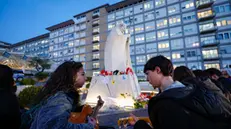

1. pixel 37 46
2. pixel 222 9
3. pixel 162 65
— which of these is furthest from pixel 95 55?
pixel 162 65

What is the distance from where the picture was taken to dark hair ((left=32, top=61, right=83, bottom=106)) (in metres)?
1.42

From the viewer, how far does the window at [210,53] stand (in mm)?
24466

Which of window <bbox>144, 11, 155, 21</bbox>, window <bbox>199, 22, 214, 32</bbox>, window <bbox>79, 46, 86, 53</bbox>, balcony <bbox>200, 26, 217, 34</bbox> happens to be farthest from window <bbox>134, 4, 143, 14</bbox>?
window <bbox>79, 46, 86, 53</bbox>

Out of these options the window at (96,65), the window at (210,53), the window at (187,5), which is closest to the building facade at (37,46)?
the window at (96,65)

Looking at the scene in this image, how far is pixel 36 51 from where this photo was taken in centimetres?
5391

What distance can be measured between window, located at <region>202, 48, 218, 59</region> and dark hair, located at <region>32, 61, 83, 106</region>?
29.5 metres

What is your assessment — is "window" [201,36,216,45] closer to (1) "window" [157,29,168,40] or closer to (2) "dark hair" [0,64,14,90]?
(1) "window" [157,29,168,40]

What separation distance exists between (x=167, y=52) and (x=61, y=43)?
3649cm

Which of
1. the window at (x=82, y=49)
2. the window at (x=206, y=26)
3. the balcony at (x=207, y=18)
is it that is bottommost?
the window at (x=82, y=49)

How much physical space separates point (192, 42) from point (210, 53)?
3848mm

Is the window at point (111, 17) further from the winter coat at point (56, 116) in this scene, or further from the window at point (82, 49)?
the winter coat at point (56, 116)

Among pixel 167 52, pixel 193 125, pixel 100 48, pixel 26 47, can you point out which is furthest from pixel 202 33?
pixel 26 47

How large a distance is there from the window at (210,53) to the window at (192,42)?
186 cm

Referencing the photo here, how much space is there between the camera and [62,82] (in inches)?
57.9
